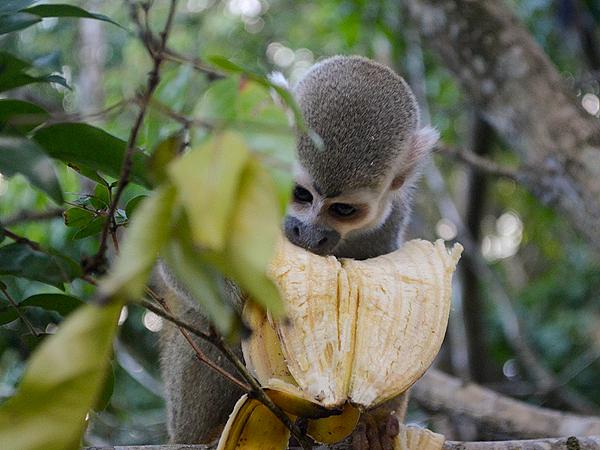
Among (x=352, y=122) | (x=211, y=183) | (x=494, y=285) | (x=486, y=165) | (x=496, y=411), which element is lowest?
(x=494, y=285)

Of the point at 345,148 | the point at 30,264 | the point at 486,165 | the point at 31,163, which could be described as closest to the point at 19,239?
the point at 30,264

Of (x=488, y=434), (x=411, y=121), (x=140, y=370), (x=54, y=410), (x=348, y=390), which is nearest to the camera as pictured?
(x=54, y=410)

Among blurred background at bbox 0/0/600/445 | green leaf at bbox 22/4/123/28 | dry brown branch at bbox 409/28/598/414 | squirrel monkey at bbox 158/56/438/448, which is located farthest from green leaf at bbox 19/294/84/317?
dry brown branch at bbox 409/28/598/414

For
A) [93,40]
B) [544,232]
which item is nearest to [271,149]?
[93,40]

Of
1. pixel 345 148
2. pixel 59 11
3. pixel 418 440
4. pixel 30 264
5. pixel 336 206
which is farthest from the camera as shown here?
pixel 336 206

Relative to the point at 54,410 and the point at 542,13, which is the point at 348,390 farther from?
the point at 542,13

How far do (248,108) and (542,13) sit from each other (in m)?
4.59

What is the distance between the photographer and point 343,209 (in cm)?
238

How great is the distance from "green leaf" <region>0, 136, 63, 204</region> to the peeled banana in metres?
A: 0.48

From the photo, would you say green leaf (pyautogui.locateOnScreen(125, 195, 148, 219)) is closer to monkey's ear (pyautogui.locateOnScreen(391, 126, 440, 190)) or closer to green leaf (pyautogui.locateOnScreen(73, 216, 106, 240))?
green leaf (pyautogui.locateOnScreen(73, 216, 106, 240))

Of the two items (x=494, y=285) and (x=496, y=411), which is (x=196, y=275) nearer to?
(x=496, y=411)

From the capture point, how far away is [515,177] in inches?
144

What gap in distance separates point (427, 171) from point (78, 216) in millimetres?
3878

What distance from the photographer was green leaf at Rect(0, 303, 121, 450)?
720 mm
